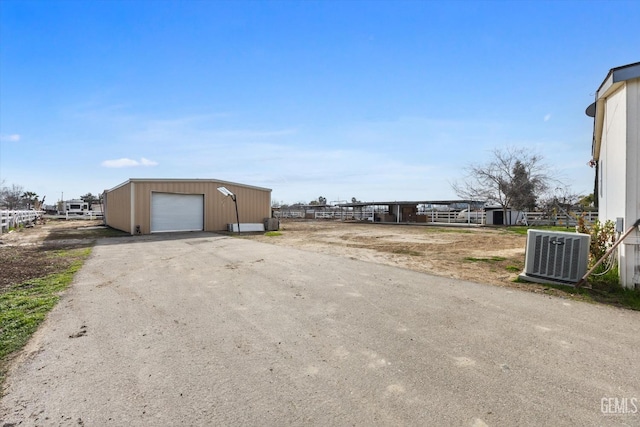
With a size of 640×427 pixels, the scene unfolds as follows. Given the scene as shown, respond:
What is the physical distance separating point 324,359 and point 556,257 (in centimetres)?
476

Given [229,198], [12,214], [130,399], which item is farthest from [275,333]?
[12,214]

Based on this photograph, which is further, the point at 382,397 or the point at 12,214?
the point at 12,214

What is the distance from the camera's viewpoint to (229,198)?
63.3ft

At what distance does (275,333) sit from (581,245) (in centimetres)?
507

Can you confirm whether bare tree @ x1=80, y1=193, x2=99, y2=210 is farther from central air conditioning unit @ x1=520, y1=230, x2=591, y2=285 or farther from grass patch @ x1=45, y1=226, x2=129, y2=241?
central air conditioning unit @ x1=520, y1=230, x2=591, y2=285

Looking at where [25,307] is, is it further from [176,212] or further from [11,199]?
[11,199]

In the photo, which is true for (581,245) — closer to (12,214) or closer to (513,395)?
(513,395)

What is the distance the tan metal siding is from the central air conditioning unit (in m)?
17.3

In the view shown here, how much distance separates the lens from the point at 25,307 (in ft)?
13.9

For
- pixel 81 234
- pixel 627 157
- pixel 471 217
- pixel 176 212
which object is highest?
pixel 627 157

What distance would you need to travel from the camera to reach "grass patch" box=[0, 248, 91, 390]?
3146mm

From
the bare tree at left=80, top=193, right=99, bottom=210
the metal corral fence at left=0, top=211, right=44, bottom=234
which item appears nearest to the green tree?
the bare tree at left=80, top=193, right=99, bottom=210

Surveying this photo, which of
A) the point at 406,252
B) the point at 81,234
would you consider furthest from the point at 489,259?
the point at 81,234

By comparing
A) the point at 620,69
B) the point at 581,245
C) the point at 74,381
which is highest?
the point at 620,69
